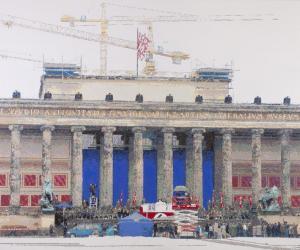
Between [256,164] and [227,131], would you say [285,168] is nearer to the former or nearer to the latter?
[256,164]

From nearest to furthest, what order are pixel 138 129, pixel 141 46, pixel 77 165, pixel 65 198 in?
pixel 77 165, pixel 138 129, pixel 65 198, pixel 141 46

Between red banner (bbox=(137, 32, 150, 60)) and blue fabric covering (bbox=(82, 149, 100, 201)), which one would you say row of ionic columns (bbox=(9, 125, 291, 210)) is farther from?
red banner (bbox=(137, 32, 150, 60))

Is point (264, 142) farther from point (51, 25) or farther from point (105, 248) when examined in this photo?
point (105, 248)

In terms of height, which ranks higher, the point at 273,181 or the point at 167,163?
the point at 167,163

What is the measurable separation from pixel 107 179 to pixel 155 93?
14446 mm

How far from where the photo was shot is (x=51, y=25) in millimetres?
97812

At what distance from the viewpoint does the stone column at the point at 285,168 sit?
7675 cm

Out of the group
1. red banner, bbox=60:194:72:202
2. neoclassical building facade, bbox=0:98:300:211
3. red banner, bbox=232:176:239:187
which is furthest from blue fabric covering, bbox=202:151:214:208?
red banner, bbox=60:194:72:202

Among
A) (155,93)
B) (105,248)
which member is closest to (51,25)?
(155,93)

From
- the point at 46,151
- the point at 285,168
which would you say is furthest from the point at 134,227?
the point at 285,168

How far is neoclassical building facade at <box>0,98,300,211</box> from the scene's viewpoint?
7450 cm

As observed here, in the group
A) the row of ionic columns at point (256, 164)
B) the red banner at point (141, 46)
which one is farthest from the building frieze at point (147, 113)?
the red banner at point (141, 46)

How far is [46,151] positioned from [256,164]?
17365mm

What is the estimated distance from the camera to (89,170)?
7825 cm
